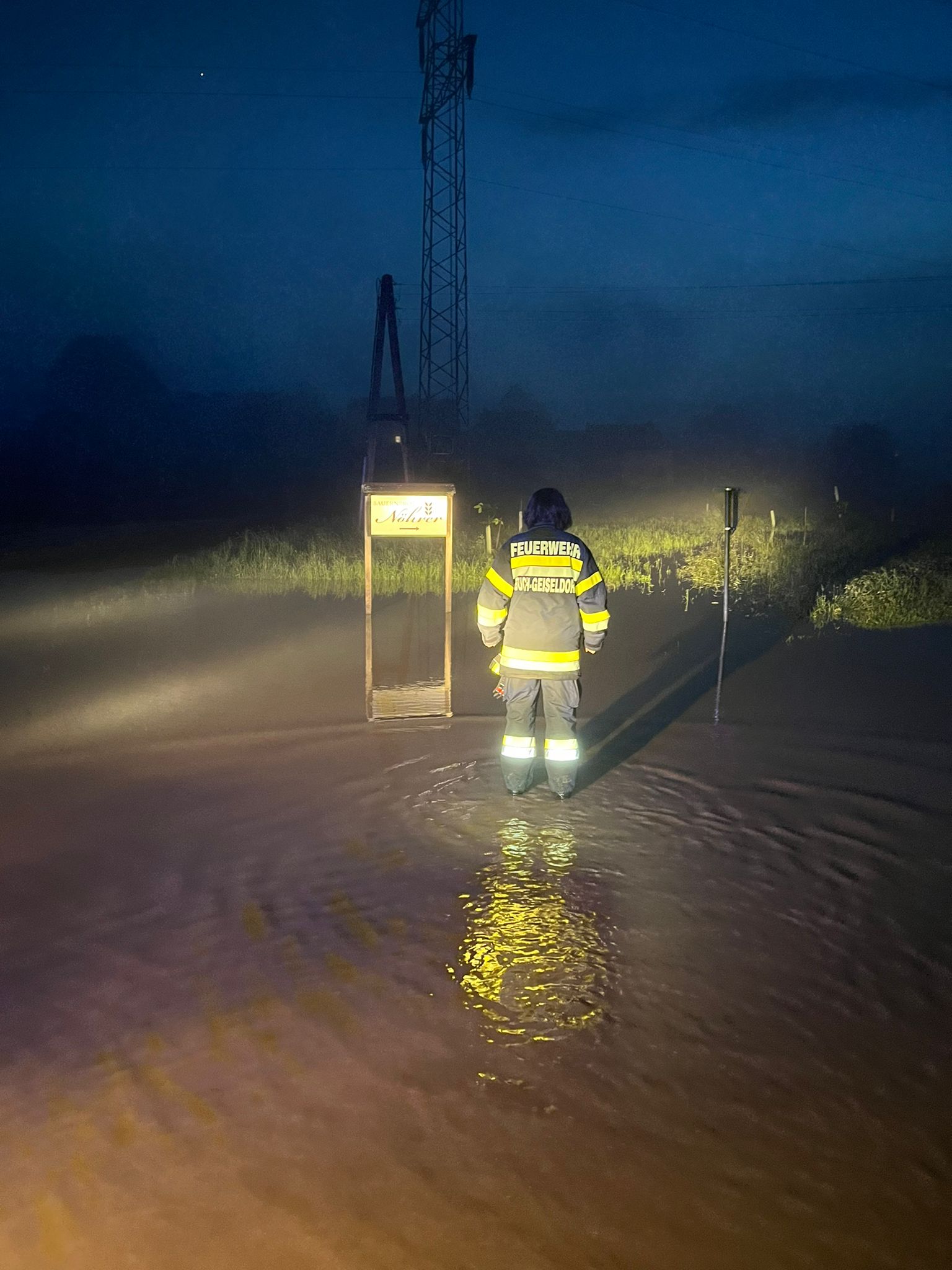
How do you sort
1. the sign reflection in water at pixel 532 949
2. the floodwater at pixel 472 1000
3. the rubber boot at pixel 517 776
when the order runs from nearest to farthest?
the floodwater at pixel 472 1000
the sign reflection in water at pixel 532 949
the rubber boot at pixel 517 776

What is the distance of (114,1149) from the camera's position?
402cm

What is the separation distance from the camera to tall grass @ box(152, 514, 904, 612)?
19.6 metres

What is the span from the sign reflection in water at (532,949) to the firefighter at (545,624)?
0.99 meters

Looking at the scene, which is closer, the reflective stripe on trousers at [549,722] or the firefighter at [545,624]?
the firefighter at [545,624]

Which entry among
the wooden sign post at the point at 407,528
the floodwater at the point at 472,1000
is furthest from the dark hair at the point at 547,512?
the wooden sign post at the point at 407,528

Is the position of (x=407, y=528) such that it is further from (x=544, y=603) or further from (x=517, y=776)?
(x=517, y=776)

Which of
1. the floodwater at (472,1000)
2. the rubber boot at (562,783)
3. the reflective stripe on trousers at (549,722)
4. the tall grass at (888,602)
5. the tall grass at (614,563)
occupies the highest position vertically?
the tall grass at (614,563)

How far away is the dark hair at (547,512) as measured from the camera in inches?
312

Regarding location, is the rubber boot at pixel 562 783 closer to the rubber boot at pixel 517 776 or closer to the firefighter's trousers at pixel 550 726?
the firefighter's trousers at pixel 550 726

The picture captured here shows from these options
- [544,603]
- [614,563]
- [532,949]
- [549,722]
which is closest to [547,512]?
[544,603]

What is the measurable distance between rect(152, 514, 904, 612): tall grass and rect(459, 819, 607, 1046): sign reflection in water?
10.7 meters

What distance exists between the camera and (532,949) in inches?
224

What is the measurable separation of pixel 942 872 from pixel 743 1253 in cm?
381

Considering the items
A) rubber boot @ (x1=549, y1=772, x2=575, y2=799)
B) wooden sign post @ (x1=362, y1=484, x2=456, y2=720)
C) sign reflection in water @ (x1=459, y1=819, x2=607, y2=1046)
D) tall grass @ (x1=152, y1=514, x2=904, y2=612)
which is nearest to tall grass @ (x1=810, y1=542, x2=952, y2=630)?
tall grass @ (x1=152, y1=514, x2=904, y2=612)
